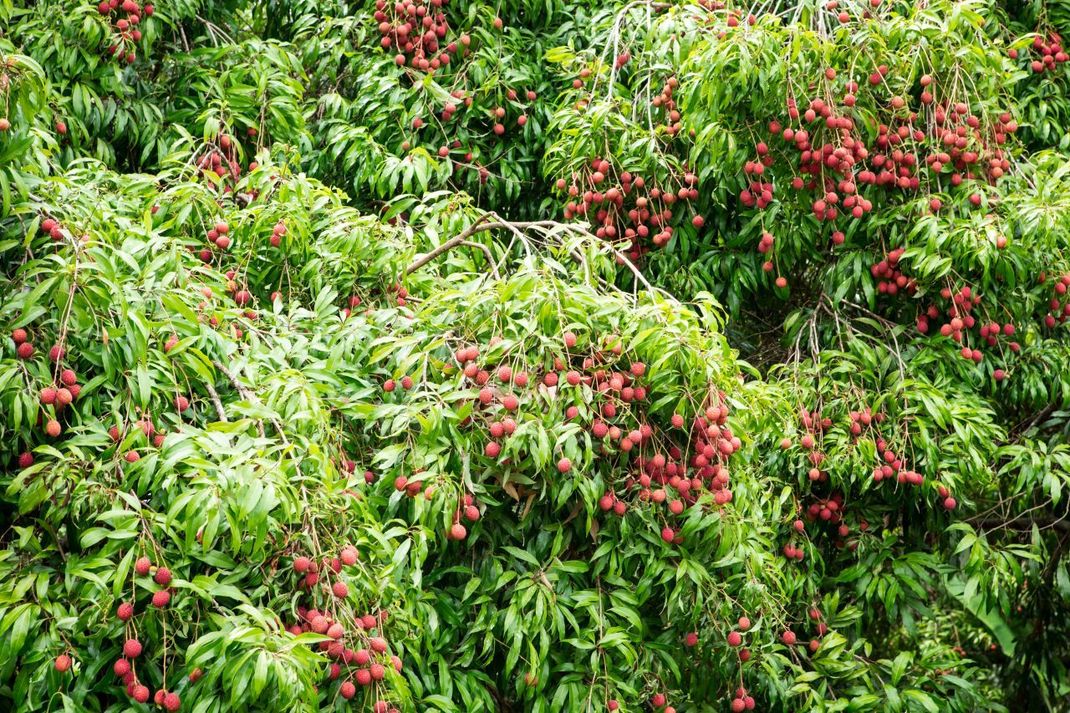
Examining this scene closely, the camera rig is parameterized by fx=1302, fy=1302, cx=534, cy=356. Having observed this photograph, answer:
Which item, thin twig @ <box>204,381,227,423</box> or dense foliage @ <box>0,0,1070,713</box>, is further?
thin twig @ <box>204,381,227,423</box>

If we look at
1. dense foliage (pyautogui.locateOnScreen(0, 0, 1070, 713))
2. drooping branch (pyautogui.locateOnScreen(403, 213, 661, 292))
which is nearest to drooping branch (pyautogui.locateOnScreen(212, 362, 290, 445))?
dense foliage (pyautogui.locateOnScreen(0, 0, 1070, 713))

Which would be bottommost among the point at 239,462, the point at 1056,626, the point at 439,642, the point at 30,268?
the point at 1056,626

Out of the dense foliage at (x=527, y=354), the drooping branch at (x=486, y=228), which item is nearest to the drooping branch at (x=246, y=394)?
the dense foliage at (x=527, y=354)

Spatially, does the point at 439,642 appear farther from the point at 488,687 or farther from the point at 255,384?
the point at 255,384

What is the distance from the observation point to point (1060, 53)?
211 inches

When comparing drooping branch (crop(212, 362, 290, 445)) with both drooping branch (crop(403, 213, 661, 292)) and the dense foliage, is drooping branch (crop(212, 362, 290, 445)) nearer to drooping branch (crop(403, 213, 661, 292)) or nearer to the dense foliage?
the dense foliage

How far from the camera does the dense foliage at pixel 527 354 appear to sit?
2826 millimetres

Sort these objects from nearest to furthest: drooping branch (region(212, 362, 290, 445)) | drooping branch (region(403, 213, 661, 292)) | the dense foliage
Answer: the dense foliage < drooping branch (region(212, 362, 290, 445)) < drooping branch (region(403, 213, 661, 292))

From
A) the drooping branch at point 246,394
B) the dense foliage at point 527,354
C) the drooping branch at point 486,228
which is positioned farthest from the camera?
the drooping branch at point 486,228

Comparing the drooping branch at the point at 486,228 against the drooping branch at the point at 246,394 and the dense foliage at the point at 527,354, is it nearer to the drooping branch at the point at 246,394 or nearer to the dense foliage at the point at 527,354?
the dense foliage at the point at 527,354

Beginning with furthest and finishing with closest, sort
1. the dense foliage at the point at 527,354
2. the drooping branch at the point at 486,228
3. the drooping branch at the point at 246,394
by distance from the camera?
the drooping branch at the point at 486,228 → the drooping branch at the point at 246,394 → the dense foliage at the point at 527,354

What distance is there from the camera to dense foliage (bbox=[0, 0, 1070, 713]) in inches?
111

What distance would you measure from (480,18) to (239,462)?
3060 millimetres

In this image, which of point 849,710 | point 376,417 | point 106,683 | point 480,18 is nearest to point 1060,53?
point 480,18
